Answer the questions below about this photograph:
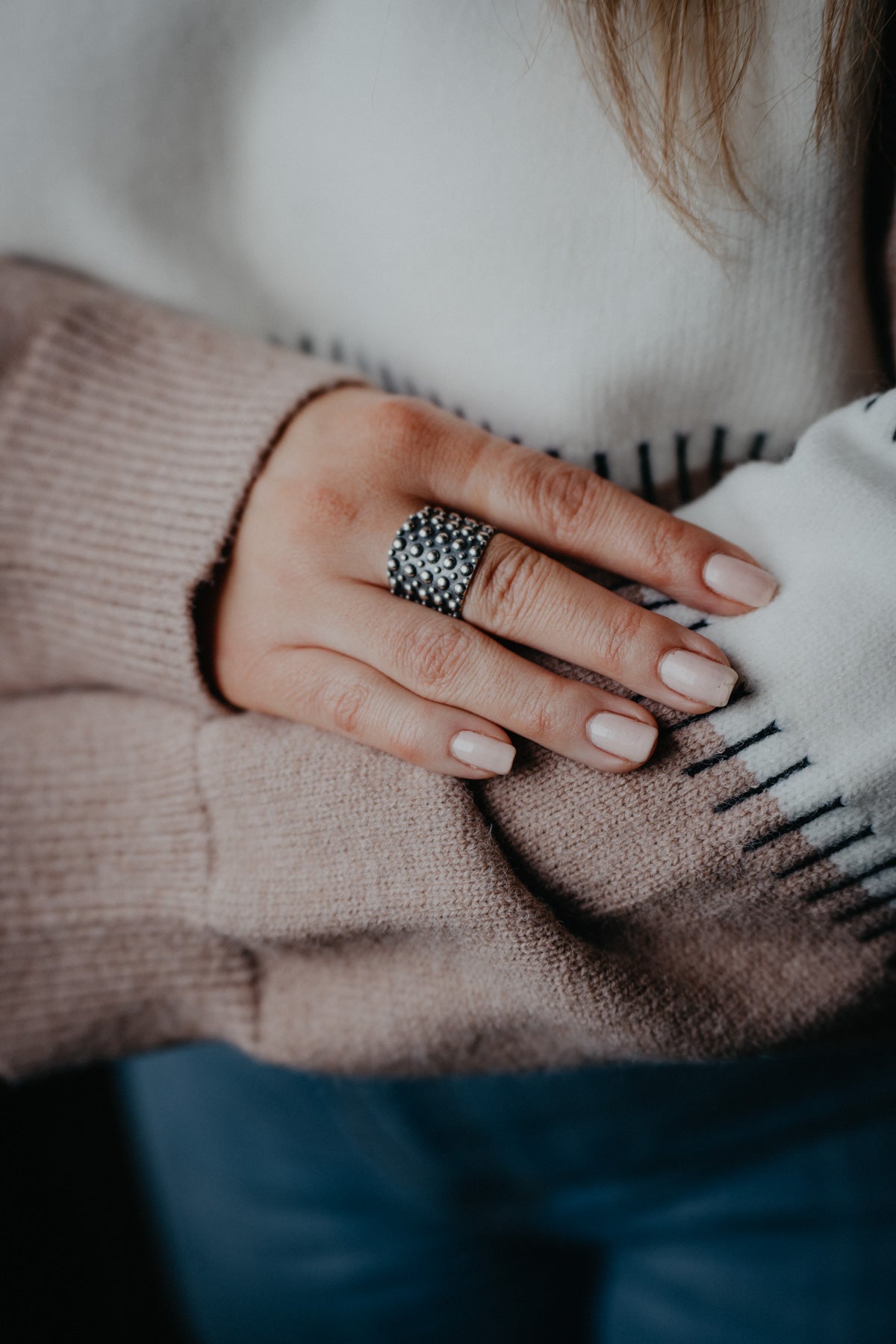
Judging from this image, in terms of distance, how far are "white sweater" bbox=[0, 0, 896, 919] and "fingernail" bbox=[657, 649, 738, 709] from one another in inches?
0.6

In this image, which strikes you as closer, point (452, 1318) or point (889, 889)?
point (889, 889)

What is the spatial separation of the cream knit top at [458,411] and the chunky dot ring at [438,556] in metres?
0.10

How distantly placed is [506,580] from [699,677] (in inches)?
4.9

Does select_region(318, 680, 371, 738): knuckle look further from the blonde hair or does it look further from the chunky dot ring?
the blonde hair

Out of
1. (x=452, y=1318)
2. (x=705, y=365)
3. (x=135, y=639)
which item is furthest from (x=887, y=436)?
(x=452, y=1318)

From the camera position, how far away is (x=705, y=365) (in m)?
0.53

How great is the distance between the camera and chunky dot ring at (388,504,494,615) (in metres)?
0.51

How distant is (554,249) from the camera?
509 mm

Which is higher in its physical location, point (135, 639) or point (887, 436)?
point (887, 436)

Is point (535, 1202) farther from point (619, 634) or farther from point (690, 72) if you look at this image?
point (690, 72)

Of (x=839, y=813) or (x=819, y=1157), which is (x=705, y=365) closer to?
(x=839, y=813)

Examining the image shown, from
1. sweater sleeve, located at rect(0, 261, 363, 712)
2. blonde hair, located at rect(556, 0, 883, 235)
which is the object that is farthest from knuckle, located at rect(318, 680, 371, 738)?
blonde hair, located at rect(556, 0, 883, 235)

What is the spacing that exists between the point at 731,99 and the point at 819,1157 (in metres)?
0.80

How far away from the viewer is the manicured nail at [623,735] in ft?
1.54
